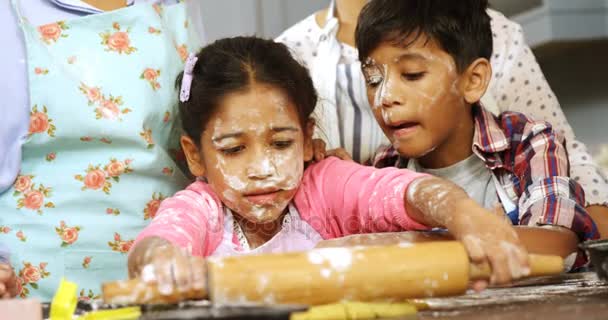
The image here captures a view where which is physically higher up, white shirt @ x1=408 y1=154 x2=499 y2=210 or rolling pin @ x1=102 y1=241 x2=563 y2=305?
rolling pin @ x1=102 y1=241 x2=563 y2=305

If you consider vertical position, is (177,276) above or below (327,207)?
above

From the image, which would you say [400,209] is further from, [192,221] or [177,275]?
[177,275]

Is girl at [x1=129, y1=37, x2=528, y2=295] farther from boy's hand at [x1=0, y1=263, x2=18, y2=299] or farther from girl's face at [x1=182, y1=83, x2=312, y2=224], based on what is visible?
boy's hand at [x1=0, y1=263, x2=18, y2=299]

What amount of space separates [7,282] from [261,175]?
1.53ft

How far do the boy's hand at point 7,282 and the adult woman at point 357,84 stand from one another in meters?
0.85

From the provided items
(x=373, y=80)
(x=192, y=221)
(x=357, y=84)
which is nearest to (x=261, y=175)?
(x=192, y=221)

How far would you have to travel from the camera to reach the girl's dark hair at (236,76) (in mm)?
1485

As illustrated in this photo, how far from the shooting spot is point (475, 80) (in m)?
1.67

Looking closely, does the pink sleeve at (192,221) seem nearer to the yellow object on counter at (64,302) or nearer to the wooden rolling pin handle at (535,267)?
the yellow object on counter at (64,302)

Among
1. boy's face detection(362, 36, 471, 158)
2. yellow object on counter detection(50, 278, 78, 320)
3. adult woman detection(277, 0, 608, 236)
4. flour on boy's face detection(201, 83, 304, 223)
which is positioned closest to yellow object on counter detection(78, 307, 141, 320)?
yellow object on counter detection(50, 278, 78, 320)

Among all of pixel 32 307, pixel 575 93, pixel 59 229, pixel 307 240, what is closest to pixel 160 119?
pixel 59 229

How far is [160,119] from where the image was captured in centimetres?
161

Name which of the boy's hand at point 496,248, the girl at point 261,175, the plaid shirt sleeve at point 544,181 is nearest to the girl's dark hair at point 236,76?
the girl at point 261,175

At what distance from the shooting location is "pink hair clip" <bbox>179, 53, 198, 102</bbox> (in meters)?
1.53
